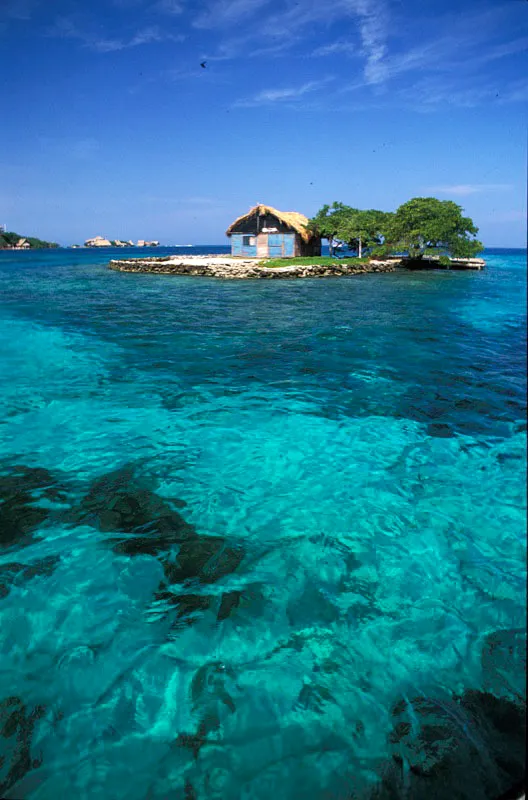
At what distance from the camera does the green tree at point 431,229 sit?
4419cm

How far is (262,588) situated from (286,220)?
46.7 m

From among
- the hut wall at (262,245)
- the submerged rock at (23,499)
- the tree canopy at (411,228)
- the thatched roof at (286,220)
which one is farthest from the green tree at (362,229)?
the submerged rock at (23,499)

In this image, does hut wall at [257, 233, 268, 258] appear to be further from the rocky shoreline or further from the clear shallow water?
the clear shallow water

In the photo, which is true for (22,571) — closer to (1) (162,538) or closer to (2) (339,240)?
(1) (162,538)

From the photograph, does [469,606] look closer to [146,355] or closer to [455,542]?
[455,542]

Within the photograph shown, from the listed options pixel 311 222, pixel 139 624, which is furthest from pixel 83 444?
pixel 311 222

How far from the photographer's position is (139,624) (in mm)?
4355

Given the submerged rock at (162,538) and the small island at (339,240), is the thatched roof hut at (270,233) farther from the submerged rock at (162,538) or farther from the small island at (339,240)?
the submerged rock at (162,538)

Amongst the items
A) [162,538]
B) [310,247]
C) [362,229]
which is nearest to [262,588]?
[162,538]

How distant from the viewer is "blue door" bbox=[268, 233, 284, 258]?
157ft

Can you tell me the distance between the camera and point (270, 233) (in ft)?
156

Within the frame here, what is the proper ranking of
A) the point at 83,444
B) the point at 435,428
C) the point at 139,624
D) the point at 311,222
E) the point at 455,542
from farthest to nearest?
the point at 311,222, the point at 435,428, the point at 83,444, the point at 455,542, the point at 139,624

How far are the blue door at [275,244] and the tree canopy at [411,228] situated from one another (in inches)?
227

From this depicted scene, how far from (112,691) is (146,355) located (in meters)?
12.2
